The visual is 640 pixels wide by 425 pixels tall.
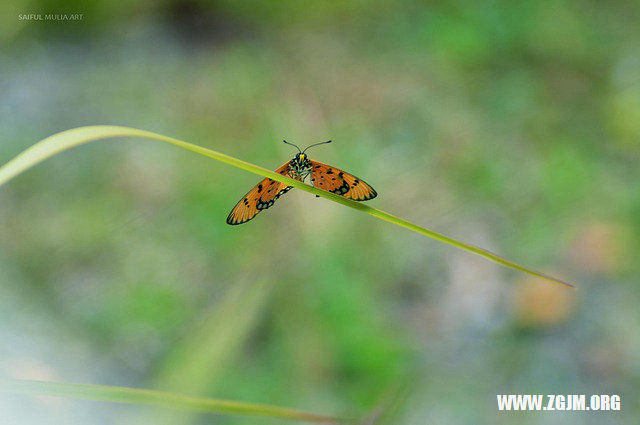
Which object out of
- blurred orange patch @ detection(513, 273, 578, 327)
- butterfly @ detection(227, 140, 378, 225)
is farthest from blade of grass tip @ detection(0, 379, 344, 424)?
blurred orange patch @ detection(513, 273, 578, 327)

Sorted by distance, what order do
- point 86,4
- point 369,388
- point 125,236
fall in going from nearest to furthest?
point 369,388 → point 125,236 → point 86,4

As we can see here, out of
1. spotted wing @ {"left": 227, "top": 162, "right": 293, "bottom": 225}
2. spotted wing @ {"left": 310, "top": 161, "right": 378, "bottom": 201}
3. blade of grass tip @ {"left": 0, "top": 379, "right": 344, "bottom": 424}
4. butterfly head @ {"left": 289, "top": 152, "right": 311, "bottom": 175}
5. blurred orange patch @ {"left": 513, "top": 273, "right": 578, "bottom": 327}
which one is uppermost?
blurred orange patch @ {"left": 513, "top": 273, "right": 578, "bottom": 327}

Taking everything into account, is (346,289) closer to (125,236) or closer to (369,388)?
(369,388)

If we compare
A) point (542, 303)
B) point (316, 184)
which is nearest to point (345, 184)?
point (316, 184)

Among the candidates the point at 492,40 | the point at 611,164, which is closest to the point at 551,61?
the point at 492,40

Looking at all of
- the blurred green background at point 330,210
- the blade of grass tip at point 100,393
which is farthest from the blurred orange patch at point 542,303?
the blade of grass tip at point 100,393

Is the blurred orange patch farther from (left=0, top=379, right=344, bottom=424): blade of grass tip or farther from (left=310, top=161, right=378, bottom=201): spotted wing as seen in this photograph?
(left=0, top=379, right=344, bottom=424): blade of grass tip
